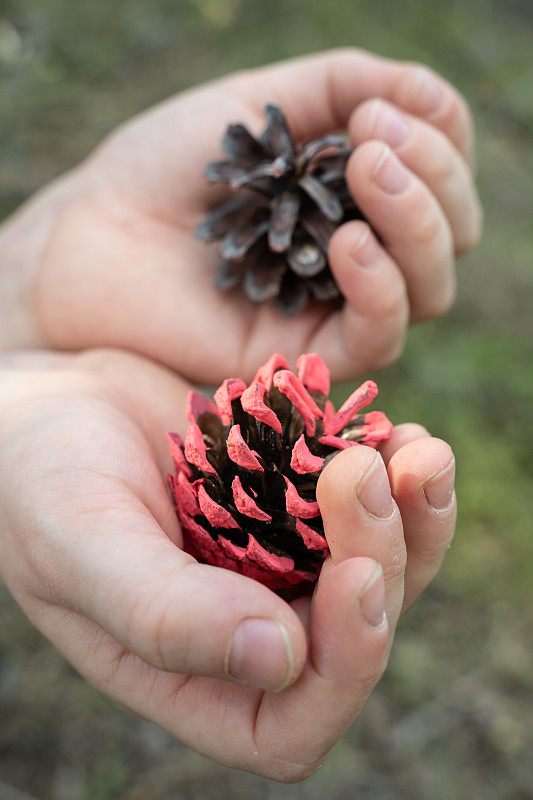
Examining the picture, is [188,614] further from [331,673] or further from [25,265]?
[25,265]

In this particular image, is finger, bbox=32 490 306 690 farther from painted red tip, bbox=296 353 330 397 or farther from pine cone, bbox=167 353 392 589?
painted red tip, bbox=296 353 330 397

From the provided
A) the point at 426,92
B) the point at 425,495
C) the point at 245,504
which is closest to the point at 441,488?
the point at 425,495

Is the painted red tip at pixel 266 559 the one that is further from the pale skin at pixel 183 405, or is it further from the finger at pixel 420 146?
the finger at pixel 420 146

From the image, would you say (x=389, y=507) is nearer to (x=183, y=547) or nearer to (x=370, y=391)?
(x=370, y=391)

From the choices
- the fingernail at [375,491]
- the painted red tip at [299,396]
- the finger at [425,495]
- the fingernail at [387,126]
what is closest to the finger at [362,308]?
the fingernail at [387,126]

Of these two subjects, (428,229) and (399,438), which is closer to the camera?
(399,438)

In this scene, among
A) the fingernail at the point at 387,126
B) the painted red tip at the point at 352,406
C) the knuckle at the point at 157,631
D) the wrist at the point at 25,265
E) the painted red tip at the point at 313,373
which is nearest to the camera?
the knuckle at the point at 157,631

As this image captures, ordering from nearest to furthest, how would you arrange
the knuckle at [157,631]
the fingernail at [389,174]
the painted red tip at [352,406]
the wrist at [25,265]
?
the knuckle at [157,631], the painted red tip at [352,406], the fingernail at [389,174], the wrist at [25,265]

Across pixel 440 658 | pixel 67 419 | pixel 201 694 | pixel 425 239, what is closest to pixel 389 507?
pixel 201 694
